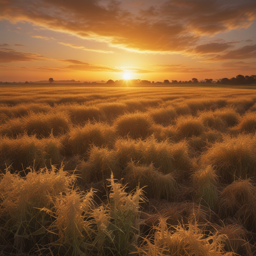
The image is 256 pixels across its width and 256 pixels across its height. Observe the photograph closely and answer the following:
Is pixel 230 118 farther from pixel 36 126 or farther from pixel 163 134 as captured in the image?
pixel 36 126

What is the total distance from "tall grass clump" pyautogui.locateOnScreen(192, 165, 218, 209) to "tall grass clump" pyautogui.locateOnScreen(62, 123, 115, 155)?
296 cm

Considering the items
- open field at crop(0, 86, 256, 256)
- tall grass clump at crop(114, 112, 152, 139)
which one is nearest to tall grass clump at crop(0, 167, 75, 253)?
open field at crop(0, 86, 256, 256)

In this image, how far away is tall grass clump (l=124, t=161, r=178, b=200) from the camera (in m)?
3.82

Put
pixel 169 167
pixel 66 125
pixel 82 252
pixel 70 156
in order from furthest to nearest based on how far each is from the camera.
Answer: pixel 66 125 < pixel 70 156 < pixel 169 167 < pixel 82 252

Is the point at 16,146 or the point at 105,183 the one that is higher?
the point at 16,146

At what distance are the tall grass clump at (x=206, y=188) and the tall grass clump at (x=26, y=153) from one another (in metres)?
3.45

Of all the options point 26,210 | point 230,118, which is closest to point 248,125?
point 230,118

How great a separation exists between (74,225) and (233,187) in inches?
116

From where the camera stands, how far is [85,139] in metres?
6.27

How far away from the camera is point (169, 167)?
183 inches

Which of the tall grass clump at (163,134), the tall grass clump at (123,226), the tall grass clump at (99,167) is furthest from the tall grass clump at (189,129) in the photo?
the tall grass clump at (123,226)

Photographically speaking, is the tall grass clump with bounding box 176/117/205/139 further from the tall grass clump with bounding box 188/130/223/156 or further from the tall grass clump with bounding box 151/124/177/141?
the tall grass clump with bounding box 188/130/223/156

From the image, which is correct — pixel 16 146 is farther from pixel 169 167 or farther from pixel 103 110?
pixel 103 110

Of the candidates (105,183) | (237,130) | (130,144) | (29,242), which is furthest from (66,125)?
(237,130)
